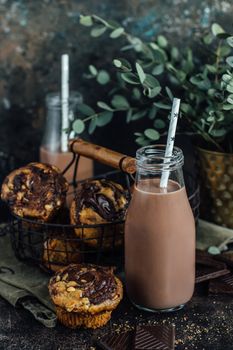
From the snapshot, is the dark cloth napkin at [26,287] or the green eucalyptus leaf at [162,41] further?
the green eucalyptus leaf at [162,41]

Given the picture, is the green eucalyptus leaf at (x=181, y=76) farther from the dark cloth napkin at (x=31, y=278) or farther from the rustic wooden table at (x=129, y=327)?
the rustic wooden table at (x=129, y=327)

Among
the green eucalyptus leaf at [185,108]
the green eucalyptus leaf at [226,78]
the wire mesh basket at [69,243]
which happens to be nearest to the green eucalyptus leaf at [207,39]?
the green eucalyptus leaf at [185,108]

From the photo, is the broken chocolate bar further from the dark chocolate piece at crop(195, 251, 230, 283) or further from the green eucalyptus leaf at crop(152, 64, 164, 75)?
the green eucalyptus leaf at crop(152, 64, 164, 75)

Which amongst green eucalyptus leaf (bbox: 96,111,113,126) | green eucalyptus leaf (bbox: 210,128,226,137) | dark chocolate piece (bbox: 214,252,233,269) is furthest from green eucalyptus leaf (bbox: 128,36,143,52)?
dark chocolate piece (bbox: 214,252,233,269)

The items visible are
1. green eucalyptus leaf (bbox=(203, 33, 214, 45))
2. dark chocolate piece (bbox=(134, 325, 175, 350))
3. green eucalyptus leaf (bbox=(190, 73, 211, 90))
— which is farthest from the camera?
green eucalyptus leaf (bbox=(203, 33, 214, 45))

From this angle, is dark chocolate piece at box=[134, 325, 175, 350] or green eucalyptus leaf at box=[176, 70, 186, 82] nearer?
dark chocolate piece at box=[134, 325, 175, 350]
